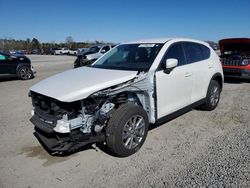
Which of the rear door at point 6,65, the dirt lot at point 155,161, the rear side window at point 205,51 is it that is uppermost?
the rear side window at point 205,51

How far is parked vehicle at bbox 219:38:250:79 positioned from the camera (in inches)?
366

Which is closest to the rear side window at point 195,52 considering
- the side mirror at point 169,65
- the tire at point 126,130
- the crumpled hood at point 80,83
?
the side mirror at point 169,65

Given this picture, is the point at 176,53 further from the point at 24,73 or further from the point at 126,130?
the point at 24,73

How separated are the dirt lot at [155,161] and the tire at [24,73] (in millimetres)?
7145

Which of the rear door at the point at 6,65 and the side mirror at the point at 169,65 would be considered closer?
the side mirror at the point at 169,65

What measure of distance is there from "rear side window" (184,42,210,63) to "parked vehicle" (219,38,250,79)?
165 inches

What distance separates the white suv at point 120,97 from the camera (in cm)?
351

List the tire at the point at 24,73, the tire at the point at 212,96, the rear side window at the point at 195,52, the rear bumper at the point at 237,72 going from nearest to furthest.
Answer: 1. the rear side window at the point at 195,52
2. the tire at the point at 212,96
3. the rear bumper at the point at 237,72
4. the tire at the point at 24,73

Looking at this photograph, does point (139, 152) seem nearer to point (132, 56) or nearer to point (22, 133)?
point (132, 56)

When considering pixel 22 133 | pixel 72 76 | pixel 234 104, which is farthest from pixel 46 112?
pixel 234 104

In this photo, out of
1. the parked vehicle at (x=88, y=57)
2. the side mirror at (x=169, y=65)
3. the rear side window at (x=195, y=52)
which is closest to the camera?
the side mirror at (x=169, y=65)

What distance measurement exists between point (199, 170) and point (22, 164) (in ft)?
8.64

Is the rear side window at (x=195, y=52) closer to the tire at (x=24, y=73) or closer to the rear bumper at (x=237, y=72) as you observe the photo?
the rear bumper at (x=237, y=72)

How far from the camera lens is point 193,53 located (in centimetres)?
528
